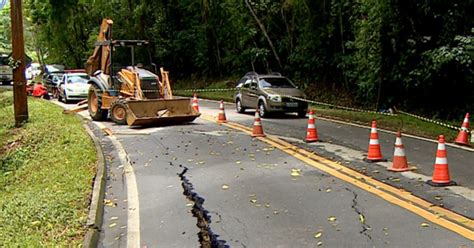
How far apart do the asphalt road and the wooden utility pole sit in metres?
7.27

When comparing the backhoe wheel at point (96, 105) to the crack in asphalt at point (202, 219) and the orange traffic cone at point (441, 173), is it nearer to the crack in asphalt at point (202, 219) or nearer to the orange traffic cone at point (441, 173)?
the crack in asphalt at point (202, 219)

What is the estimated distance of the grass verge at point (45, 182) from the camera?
627 centimetres

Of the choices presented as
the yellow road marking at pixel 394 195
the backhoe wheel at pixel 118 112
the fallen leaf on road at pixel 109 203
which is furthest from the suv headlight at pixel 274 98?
the fallen leaf on road at pixel 109 203

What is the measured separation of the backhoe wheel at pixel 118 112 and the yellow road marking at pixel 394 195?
7.31 metres

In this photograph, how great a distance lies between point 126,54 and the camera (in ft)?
71.1

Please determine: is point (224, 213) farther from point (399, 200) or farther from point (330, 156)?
point (330, 156)

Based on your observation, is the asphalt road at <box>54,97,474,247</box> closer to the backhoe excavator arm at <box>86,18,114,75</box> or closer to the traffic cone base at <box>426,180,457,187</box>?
the traffic cone base at <box>426,180,457,187</box>

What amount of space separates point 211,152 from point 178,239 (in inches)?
227

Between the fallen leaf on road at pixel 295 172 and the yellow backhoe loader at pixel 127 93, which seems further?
the yellow backhoe loader at pixel 127 93

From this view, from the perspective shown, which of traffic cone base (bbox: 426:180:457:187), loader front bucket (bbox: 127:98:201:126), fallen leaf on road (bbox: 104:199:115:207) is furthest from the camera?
loader front bucket (bbox: 127:98:201:126)

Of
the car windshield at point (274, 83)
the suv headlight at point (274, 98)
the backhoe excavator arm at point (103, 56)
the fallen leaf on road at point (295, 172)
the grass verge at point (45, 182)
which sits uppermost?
the backhoe excavator arm at point (103, 56)

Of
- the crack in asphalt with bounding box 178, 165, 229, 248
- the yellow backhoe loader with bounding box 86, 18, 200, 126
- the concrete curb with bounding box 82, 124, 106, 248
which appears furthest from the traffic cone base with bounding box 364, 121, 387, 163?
the yellow backhoe loader with bounding box 86, 18, 200, 126

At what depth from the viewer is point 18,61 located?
17.8 m

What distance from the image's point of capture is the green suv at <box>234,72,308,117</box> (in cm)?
1939
